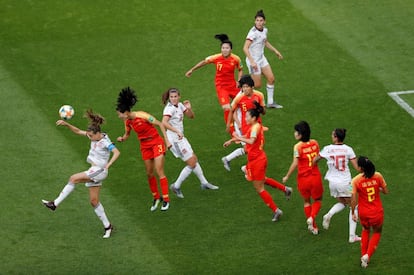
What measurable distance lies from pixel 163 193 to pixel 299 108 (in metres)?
5.46

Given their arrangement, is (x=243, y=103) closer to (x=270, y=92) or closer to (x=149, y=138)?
(x=149, y=138)

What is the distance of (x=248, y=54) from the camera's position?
2253 cm

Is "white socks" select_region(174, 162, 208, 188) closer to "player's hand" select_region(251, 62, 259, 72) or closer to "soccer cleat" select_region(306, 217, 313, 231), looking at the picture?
"soccer cleat" select_region(306, 217, 313, 231)

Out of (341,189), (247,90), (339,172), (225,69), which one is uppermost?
(225,69)

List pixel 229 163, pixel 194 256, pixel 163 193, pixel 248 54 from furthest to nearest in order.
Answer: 1. pixel 248 54
2. pixel 229 163
3. pixel 163 193
4. pixel 194 256

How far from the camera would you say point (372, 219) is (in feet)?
54.5

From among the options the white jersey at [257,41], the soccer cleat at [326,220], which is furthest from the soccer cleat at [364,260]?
the white jersey at [257,41]

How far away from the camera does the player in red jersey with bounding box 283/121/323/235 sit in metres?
17.6

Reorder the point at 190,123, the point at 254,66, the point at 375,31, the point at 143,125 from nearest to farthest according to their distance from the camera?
1. the point at 143,125
2. the point at 190,123
3. the point at 254,66
4. the point at 375,31

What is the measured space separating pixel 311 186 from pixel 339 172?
1.94 ft

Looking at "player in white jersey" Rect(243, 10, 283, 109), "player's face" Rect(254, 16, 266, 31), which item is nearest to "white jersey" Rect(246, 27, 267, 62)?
"player in white jersey" Rect(243, 10, 283, 109)

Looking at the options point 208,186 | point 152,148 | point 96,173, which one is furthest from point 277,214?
point 96,173

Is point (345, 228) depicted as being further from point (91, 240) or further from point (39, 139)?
point (39, 139)

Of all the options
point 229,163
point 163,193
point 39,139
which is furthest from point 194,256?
point 39,139
